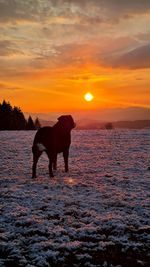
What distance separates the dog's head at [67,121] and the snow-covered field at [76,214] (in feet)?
8.43

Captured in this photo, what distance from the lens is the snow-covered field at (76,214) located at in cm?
859

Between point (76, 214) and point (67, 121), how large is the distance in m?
8.27

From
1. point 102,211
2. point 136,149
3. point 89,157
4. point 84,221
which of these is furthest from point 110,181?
point 136,149

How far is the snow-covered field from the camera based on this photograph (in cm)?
859

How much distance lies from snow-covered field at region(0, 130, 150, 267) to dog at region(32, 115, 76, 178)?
1060mm

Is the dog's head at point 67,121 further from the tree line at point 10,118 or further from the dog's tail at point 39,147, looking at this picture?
the tree line at point 10,118

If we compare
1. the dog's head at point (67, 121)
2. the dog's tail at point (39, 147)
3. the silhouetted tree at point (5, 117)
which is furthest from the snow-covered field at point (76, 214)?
the silhouetted tree at point (5, 117)

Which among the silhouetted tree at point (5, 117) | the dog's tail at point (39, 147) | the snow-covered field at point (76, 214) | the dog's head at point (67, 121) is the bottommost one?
the snow-covered field at point (76, 214)

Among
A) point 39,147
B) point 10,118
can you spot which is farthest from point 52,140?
point 10,118

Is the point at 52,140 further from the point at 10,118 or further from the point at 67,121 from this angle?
the point at 10,118

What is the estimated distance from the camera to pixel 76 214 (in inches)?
458

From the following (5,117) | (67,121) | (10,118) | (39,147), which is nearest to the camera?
(39,147)

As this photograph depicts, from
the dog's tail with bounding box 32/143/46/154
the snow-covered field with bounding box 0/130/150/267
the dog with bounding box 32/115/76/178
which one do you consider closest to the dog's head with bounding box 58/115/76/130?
the dog with bounding box 32/115/76/178

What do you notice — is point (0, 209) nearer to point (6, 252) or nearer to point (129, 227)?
point (6, 252)
